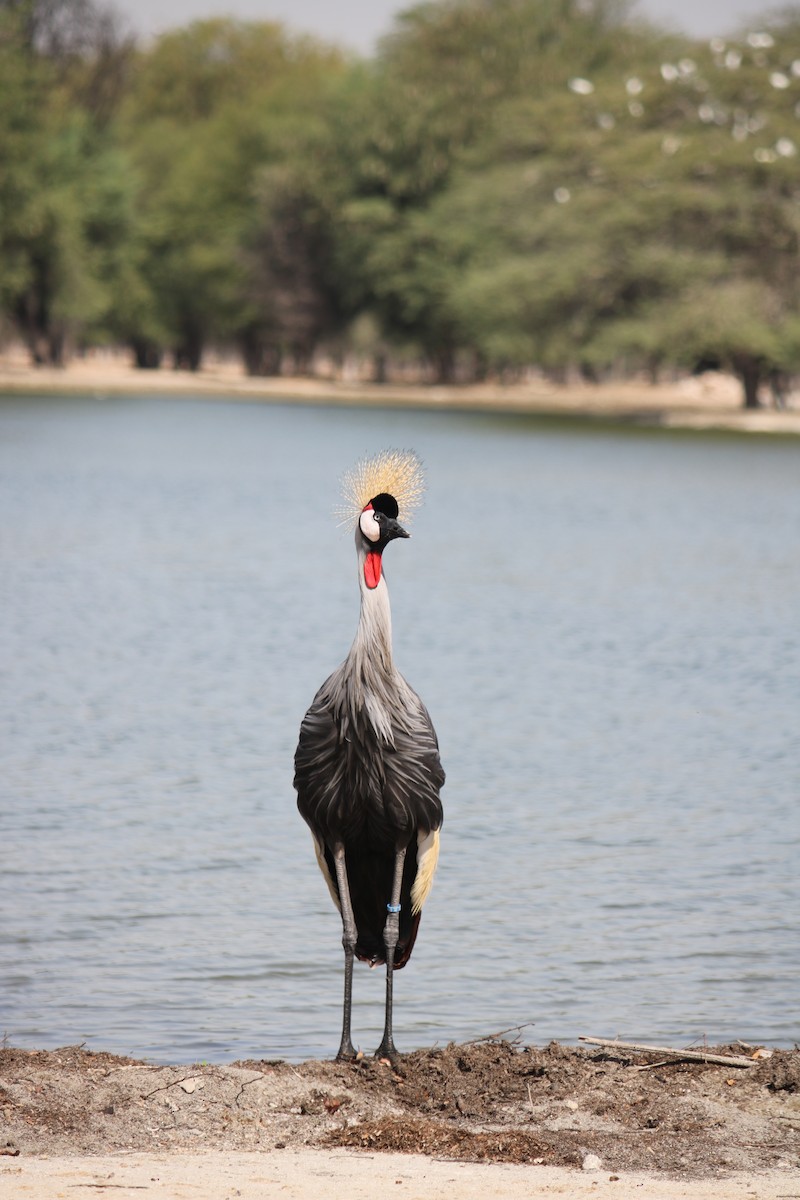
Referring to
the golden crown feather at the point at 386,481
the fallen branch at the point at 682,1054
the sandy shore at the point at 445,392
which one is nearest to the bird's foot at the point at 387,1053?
the fallen branch at the point at 682,1054

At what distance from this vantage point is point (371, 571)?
22.3 ft

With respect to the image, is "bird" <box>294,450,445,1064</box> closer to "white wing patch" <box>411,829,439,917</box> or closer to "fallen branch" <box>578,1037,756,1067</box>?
"white wing patch" <box>411,829,439,917</box>

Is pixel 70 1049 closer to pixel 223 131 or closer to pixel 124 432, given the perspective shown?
pixel 124 432

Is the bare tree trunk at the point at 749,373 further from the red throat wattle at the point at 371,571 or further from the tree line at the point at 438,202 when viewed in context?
the red throat wattle at the point at 371,571

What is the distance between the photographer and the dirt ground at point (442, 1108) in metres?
6.06

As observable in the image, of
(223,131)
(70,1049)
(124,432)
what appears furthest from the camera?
(223,131)

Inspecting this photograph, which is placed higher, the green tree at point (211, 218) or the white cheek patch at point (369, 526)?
the green tree at point (211, 218)

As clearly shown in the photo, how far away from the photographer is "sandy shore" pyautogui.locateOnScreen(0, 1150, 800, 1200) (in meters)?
5.55

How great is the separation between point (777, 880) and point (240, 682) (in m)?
7.50

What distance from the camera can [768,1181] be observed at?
5.87 metres

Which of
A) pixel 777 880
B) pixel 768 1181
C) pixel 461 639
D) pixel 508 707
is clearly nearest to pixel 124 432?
pixel 461 639

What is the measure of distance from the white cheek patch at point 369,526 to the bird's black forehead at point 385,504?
55 mm

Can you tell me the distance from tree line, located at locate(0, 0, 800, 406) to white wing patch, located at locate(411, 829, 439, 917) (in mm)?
55892

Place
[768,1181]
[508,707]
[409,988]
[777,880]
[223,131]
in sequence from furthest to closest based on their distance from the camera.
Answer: [223,131] → [508,707] → [777,880] → [409,988] → [768,1181]
